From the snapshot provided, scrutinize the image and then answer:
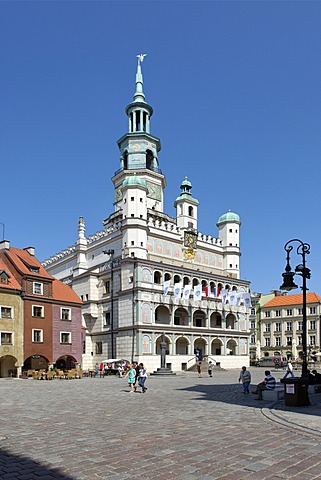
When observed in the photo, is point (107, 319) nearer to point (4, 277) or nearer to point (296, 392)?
point (4, 277)

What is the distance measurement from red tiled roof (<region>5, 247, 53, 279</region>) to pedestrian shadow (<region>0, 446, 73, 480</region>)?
37059mm

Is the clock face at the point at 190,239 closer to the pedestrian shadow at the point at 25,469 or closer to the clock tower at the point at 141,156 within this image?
the clock tower at the point at 141,156

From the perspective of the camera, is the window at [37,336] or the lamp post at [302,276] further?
the window at [37,336]

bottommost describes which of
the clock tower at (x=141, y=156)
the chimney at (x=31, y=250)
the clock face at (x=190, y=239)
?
the chimney at (x=31, y=250)

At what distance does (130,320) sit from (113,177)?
24.8m

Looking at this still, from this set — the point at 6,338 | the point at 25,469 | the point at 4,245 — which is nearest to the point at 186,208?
the point at 4,245

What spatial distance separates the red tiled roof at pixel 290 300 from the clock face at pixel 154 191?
130ft

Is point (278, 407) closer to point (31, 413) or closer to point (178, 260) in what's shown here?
point (31, 413)

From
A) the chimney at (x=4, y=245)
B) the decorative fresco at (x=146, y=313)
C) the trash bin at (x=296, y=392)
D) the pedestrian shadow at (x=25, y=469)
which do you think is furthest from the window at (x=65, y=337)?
the pedestrian shadow at (x=25, y=469)

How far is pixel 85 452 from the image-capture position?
10453mm

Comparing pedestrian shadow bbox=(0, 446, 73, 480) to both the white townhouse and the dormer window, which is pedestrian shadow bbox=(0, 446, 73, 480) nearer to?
the dormer window

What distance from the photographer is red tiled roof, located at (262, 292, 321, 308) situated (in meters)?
92.8

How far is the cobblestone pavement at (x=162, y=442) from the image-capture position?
8867 mm

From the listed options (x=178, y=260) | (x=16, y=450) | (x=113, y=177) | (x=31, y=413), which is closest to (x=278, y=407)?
(x=31, y=413)
